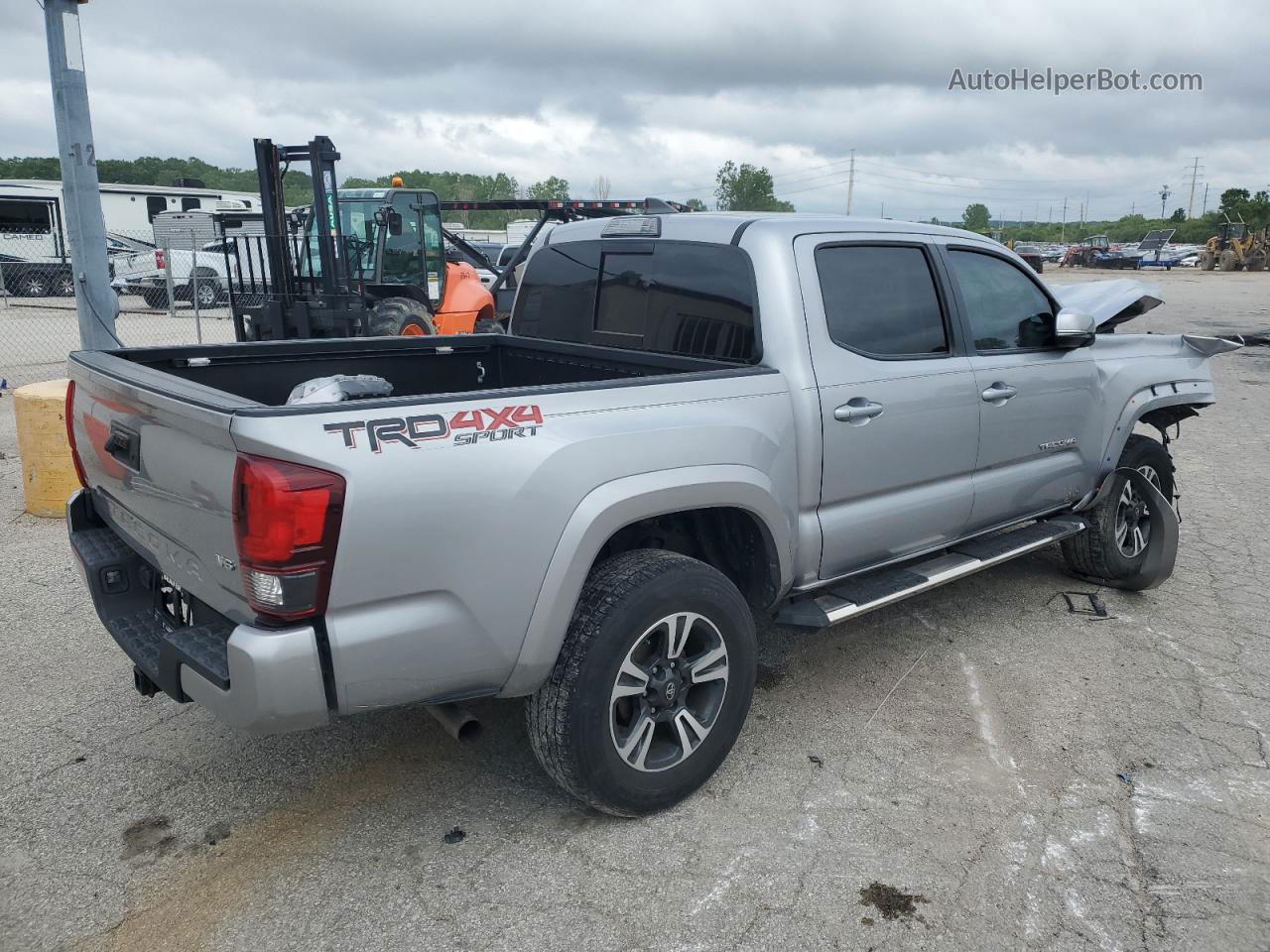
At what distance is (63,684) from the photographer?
161 inches

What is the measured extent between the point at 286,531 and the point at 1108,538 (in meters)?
4.42

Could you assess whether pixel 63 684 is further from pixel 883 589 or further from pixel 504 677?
pixel 883 589

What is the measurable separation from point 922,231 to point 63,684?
415cm

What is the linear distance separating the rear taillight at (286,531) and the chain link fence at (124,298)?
10.8 m

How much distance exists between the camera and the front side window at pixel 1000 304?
14.2ft

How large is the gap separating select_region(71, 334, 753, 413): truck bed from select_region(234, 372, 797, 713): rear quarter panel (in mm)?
354

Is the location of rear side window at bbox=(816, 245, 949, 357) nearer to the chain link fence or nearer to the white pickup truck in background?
the chain link fence

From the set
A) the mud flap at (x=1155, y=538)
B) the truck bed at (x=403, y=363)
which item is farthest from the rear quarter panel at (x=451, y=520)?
the mud flap at (x=1155, y=538)

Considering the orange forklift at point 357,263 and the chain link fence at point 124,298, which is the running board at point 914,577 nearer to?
the orange forklift at point 357,263

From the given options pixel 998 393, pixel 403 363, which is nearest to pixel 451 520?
pixel 403 363

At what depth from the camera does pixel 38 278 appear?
27.9 meters

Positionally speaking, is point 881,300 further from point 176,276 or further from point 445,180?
point 445,180

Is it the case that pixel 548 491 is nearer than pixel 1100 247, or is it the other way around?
pixel 548 491

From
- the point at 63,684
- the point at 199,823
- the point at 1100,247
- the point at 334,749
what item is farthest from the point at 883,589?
the point at 1100,247
